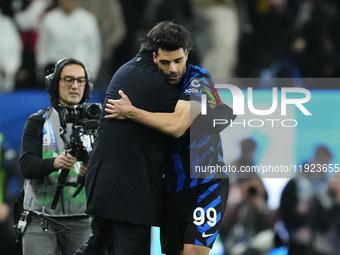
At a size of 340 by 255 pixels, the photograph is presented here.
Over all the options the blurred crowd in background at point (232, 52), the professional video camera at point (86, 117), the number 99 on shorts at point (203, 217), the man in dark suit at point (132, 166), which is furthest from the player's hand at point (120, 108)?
the blurred crowd in background at point (232, 52)

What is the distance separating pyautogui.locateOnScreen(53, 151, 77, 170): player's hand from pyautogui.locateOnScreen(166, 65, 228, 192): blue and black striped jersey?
0.63m

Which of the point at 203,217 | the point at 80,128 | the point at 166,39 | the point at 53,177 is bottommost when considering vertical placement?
the point at 203,217

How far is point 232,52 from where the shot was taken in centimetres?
569

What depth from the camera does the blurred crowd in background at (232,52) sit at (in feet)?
16.9

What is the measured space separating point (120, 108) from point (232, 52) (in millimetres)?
3226

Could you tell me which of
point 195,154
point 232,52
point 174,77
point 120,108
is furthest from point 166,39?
point 232,52

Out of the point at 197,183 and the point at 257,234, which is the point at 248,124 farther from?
the point at 197,183

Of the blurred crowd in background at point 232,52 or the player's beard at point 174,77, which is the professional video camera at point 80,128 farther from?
the blurred crowd in background at point 232,52

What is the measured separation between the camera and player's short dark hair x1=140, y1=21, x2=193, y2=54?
2.74 meters

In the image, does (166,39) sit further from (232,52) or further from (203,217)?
(232,52)

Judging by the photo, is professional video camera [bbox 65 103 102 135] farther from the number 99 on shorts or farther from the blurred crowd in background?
the blurred crowd in background

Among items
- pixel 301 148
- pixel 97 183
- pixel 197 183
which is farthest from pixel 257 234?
pixel 97 183

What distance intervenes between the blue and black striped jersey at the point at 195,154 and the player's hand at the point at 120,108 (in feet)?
1.10

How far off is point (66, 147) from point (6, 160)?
225cm
